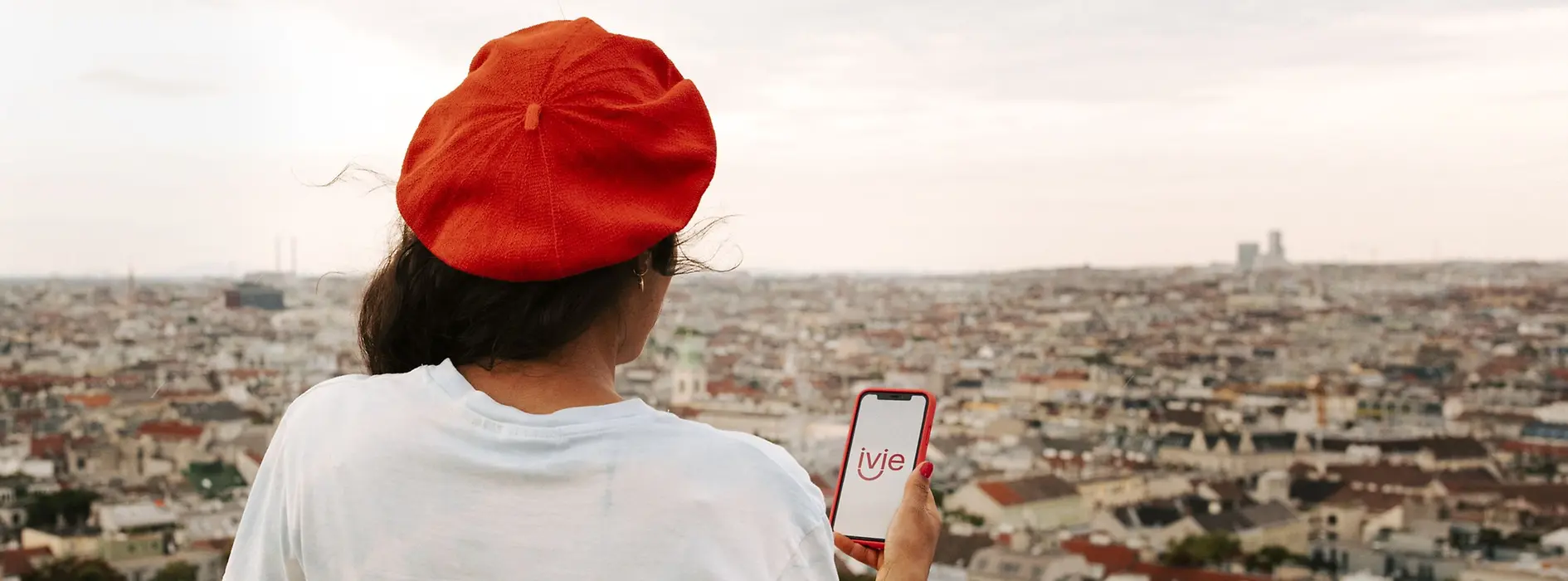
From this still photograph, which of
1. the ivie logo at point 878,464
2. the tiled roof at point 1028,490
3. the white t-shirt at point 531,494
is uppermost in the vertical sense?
the white t-shirt at point 531,494

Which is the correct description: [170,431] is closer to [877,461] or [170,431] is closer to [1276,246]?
[877,461]

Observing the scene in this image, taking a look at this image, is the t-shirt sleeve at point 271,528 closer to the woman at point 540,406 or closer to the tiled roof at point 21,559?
the woman at point 540,406

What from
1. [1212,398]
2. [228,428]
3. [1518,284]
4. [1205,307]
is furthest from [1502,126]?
[228,428]

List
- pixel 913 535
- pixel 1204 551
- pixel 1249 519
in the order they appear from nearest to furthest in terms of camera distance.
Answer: pixel 913 535, pixel 1204 551, pixel 1249 519

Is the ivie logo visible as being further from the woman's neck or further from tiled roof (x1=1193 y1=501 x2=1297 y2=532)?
tiled roof (x1=1193 y1=501 x2=1297 y2=532)

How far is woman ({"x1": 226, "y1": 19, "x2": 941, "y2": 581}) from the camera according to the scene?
19.6 inches

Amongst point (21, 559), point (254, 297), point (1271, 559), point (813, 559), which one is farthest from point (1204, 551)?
Answer: point (813, 559)

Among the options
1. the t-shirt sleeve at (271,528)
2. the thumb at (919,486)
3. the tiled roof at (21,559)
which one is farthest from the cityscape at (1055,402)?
the t-shirt sleeve at (271,528)

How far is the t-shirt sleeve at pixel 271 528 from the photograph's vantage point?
0.55 metres

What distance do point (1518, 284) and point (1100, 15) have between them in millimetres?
5383

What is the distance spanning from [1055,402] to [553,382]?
50.3 ft

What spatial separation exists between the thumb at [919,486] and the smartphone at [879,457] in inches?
1.5

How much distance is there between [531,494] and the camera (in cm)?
51

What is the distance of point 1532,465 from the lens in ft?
36.6
